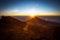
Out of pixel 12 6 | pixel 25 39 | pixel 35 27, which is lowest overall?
pixel 25 39

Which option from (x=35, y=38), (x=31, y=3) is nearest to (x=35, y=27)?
(x=35, y=38)

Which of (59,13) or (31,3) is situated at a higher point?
(31,3)

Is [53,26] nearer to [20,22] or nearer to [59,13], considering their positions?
[59,13]

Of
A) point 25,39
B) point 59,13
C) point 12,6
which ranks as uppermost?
point 12,6

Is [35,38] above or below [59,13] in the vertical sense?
below

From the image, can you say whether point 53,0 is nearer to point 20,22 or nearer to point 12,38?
point 20,22

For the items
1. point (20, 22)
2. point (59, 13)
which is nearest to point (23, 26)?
point (20, 22)
